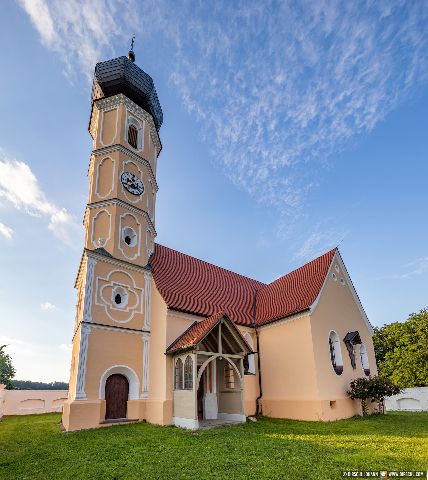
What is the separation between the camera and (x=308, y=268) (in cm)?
1972

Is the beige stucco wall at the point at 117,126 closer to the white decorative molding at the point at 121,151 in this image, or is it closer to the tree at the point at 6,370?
the white decorative molding at the point at 121,151

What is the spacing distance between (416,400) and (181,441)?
22348 mm

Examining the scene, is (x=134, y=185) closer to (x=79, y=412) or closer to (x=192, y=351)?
(x=192, y=351)

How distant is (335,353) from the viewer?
16781 mm

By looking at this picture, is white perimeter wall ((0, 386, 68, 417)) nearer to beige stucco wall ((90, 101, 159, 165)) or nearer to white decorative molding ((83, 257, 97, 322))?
white decorative molding ((83, 257, 97, 322))

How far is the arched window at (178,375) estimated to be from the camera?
1367cm

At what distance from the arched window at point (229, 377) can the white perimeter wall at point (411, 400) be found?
54.4ft

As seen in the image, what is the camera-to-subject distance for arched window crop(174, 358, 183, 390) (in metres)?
13.7

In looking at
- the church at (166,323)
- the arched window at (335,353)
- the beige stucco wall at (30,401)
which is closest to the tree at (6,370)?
the beige stucco wall at (30,401)

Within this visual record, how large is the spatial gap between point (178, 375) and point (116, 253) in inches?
257

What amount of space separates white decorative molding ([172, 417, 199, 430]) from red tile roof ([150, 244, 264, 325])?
4681mm

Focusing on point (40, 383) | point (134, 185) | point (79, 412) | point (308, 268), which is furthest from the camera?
point (40, 383)

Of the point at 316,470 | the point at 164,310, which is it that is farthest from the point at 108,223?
the point at 316,470

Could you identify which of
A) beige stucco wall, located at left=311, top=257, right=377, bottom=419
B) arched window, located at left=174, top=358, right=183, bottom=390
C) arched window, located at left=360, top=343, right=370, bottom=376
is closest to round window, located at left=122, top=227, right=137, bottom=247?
arched window, located at left=174, top=358, right=183, bottom=390
